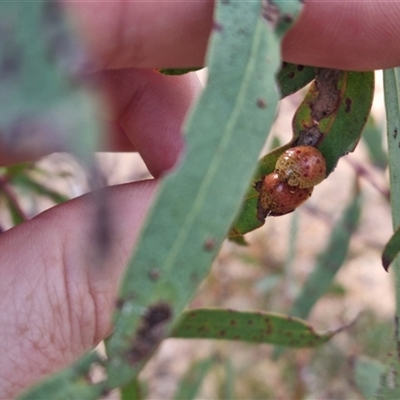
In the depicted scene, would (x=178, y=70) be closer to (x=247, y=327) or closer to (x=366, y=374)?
(x=247, y=327)

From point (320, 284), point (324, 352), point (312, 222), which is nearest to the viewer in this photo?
point (320, 284)

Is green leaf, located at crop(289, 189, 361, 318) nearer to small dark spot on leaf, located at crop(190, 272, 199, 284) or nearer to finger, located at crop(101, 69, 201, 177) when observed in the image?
finger, located at crop(101, 69, 201, 177)

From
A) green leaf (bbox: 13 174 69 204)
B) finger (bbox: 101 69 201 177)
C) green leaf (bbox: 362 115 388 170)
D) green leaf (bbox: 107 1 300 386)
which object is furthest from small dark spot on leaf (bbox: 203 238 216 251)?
green leaf (bbox: 362 115 388 170)

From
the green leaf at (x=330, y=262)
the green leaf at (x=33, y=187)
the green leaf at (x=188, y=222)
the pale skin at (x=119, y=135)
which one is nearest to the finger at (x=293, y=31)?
the pale skin at (x=119, y=135)

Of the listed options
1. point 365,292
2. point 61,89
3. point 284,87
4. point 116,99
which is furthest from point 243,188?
point 365,292

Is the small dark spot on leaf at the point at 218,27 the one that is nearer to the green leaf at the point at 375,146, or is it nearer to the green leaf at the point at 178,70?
the green leaf at the point at 178,70

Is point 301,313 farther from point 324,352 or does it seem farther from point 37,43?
point 37,43

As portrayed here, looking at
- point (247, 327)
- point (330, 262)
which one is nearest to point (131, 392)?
point (247, 327)

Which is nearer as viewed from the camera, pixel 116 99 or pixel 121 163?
pixel 116 99
